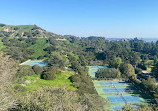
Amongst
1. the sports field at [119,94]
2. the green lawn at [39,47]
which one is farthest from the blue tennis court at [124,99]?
the green lawn at [39,47]

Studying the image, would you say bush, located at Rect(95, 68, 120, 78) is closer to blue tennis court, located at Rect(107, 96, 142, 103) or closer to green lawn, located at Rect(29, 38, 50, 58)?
blue tennis court, located at Rect(107, 96, 142, 103)

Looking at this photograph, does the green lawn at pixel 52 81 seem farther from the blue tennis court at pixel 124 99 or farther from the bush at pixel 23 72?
the blue tennis court at pixel 124 99

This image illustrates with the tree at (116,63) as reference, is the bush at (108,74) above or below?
below

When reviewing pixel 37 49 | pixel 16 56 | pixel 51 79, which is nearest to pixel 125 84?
pixel 51 79

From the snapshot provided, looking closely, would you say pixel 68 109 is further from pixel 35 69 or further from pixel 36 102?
pixel 35 69

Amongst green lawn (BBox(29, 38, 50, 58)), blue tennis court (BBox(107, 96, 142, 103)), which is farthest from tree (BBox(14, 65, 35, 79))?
green lawn (BBox(29, 38, 50, 58))

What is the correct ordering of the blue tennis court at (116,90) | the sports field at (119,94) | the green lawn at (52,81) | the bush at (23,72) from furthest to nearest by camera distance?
the blue tennis court at (116,90) → the bush at (23,72) → the green lawn at (52,81) → the sports field at (119,94)

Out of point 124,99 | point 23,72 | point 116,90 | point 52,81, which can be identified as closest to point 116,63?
point 116,90

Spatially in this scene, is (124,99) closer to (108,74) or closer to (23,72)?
(108,74)
